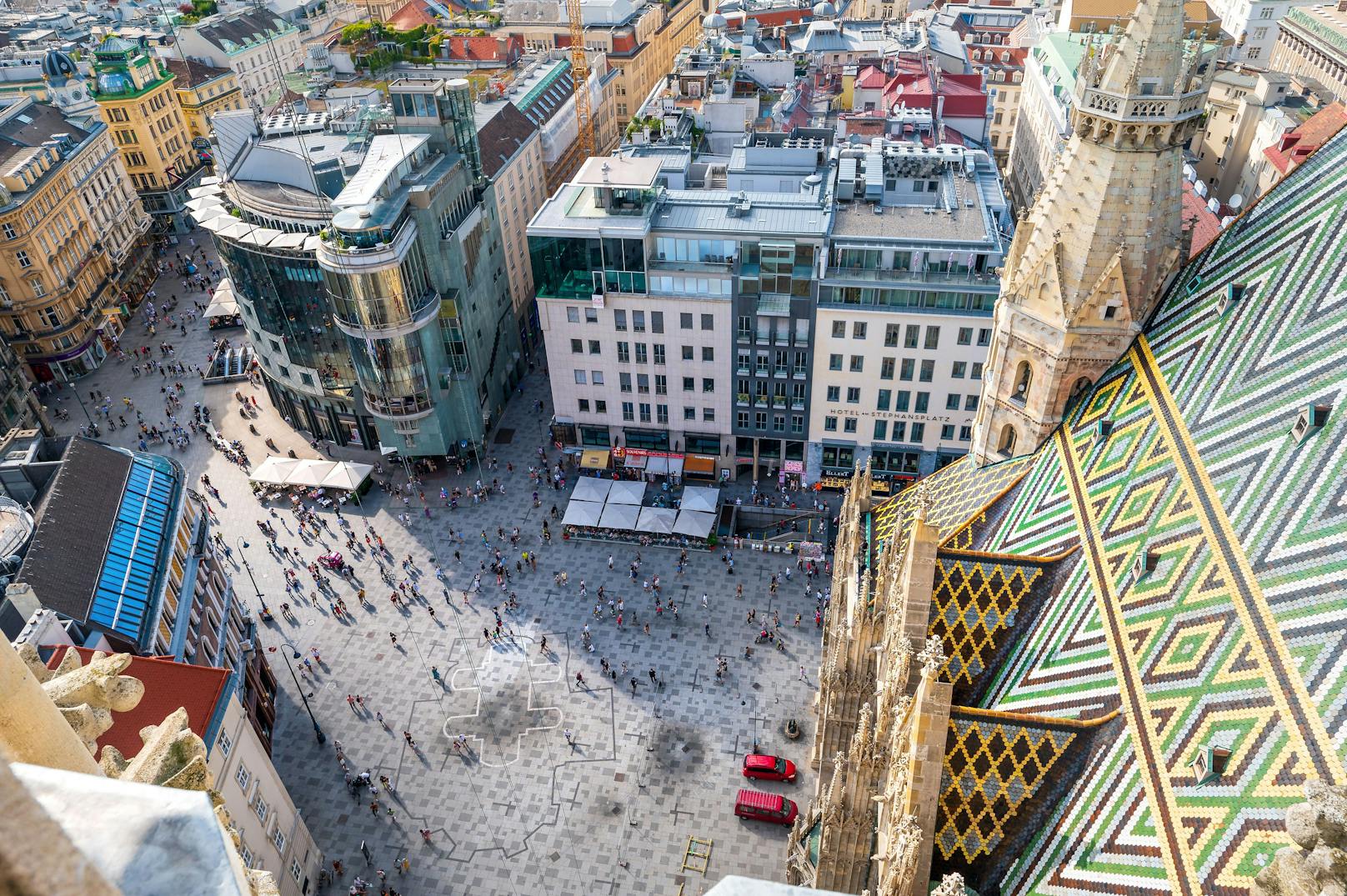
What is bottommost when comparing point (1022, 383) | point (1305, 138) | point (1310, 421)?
point (1305, 138)

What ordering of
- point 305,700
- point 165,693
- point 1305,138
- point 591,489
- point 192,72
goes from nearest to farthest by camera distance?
point 165,693, point 305,700, point 591,489, point 1305,138, point 192,72

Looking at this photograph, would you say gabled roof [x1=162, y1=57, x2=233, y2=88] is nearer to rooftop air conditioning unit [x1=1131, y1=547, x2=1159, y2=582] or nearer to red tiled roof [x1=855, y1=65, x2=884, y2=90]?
red tiled roof [x1=855, y1=65, x2=884, y2=90]

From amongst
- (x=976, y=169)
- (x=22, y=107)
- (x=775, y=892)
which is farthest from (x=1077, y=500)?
(x=22, y=107)

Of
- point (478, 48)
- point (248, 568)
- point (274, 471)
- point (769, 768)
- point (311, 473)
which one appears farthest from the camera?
point (478, 48)

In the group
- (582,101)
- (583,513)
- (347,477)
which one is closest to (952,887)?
(583,513)

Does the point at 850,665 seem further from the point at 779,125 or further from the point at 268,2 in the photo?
the point at 268,2

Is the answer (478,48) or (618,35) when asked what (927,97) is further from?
(478,48)

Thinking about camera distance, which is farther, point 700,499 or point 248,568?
point 700,499
